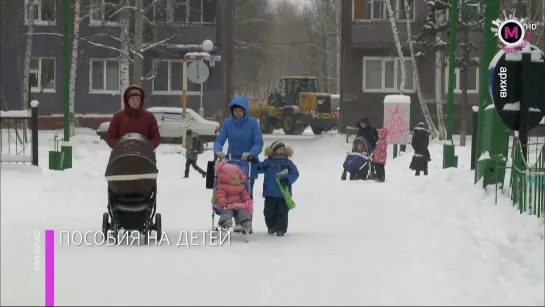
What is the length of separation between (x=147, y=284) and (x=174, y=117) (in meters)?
30.7

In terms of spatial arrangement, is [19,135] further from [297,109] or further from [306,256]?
[297,109]

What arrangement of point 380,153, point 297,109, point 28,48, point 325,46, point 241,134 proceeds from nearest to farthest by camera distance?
point 241,134 < point 380,153 < point 28,48 < point 297,109 < point 325,46

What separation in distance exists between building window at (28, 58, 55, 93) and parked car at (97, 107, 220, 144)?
8.27m

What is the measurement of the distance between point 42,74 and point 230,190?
1393 inches

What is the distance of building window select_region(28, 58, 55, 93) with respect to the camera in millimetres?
45594

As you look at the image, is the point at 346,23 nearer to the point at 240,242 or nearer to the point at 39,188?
the point at 39,188

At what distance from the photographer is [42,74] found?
45.7 metres

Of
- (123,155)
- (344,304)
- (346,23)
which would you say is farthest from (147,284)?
(346,23)

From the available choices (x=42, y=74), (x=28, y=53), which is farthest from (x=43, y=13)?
(x=28, y=53)

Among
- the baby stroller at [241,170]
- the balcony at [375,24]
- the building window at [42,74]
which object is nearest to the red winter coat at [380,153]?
the baby stroller at [241,170]

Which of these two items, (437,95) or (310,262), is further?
(437,95)

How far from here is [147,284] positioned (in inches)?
328

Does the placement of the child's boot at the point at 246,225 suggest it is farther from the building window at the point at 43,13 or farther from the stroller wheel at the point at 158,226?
the building window at the point at 43,13

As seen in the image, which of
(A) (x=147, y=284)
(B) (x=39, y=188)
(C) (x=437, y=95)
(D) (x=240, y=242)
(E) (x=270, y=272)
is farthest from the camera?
(C) (x=437, y=95)
